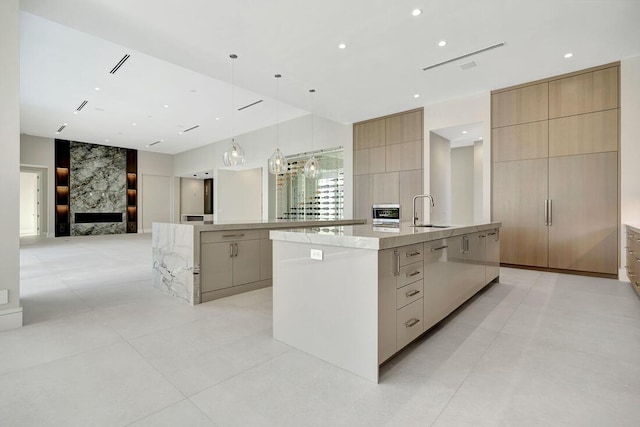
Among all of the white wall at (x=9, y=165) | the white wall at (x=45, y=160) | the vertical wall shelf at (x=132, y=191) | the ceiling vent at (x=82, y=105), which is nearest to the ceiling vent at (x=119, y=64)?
the ceiling vent at (x=82, y=105)

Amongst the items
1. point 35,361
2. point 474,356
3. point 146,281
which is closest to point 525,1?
point 474,356

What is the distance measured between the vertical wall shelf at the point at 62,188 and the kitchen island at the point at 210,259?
1141 centimetres

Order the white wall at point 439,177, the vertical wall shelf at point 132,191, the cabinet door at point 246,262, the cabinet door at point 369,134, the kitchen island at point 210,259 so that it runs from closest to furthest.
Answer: the kitchen island at point 210,259 → the cabinet door at point 246,262 → the white wall at point 439,177 → the cabinet door at point 369,134 → the vertical wall shelf at point 132,191

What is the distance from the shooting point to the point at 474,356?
2.19 meters

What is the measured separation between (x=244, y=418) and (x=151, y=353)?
113cm

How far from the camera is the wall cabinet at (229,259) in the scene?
3564mm

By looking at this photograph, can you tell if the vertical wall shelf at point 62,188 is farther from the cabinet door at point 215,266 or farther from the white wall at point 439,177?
the white wall at point 439,177

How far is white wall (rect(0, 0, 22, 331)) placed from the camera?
271 cm

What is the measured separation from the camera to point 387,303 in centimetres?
194

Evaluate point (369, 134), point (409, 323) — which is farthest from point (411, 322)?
point (369, 134)

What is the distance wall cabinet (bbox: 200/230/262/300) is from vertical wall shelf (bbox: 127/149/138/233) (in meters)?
12.7

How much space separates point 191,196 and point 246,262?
44.8ft

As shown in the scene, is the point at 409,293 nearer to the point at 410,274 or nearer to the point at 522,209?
the point at 410,274

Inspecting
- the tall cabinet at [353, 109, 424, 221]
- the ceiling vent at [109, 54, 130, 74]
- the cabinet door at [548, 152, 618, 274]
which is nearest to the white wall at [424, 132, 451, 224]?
the tall cabinet at [353, 109, 424, 221]
